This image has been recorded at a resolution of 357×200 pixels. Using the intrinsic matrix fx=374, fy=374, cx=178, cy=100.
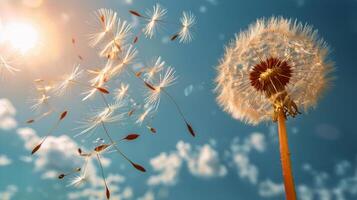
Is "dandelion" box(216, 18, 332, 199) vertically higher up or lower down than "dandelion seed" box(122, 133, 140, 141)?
higher up

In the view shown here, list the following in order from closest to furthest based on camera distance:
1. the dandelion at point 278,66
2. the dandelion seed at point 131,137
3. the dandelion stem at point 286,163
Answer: the dandelion seed at point 131,137
the dandelion stem at point 286,163
the dandelion at point 278,66

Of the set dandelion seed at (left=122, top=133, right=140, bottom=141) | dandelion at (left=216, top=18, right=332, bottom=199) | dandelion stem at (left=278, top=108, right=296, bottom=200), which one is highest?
dandelion at (left=216, top=18, right=332, bottom=199)

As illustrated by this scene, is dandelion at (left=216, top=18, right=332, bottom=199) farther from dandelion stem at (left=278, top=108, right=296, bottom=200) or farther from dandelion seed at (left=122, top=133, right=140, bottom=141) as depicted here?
dandelion seed at (left=122, top=133, right=140, bottom=141)

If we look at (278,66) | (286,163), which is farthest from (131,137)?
(278,66)

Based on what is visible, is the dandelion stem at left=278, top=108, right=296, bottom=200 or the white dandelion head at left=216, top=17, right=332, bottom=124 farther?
the white dandelion head at left=216, top=17, right=332, bottom=124

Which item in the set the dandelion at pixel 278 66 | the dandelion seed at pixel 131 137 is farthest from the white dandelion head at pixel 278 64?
the dandelion seed at pixel 131 137

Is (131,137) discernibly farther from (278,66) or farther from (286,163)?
(278,66)

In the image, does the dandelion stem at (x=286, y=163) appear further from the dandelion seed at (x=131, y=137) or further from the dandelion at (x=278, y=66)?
the dandelion seed at (x=131, y=137)

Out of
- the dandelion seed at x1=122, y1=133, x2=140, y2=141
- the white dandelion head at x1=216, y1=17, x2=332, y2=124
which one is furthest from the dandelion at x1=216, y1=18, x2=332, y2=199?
the dandelion seed at x1=122, y1=133, x2=140, y2=141

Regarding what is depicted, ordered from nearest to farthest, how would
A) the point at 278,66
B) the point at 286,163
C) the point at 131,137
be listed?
the point at 131,137 < the point at 286,163 < the point at 278,66
